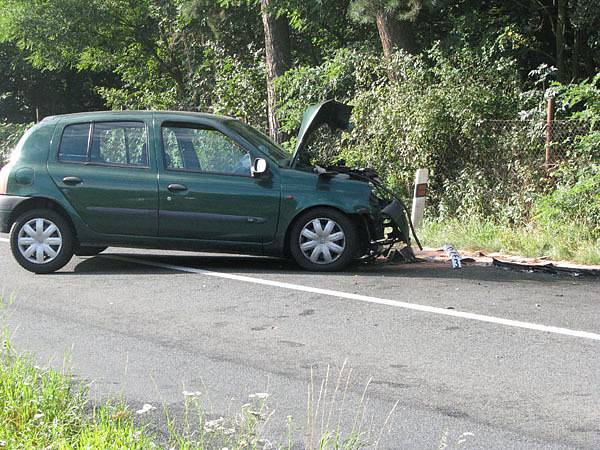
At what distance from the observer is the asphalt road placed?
5.46 metres

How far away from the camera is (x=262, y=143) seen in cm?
1082

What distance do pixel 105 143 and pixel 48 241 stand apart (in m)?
1.22

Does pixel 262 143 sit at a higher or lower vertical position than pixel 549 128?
lower

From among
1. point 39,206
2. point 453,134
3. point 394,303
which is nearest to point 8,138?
point 453,134

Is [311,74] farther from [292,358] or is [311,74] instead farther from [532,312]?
[292,358]

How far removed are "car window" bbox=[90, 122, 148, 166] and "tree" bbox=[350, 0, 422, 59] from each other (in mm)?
7307

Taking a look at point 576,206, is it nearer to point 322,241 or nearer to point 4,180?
point 322,241

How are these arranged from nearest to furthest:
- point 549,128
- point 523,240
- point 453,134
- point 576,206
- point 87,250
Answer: point 87,250
point 523,240
point 576,206
point 549,128
point 453,134

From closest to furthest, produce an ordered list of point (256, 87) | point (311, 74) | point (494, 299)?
1. point (494, 299)
2. point (311, 74)
3. point (256, 87)

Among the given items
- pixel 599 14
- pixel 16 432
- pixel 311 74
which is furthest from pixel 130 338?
pixel 599 14

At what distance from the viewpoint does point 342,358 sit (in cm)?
669

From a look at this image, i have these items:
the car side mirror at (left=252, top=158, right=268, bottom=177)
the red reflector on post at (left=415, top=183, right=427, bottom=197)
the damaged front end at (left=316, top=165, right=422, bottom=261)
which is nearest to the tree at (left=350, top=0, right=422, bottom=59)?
the red reflector on post at (left=415, top=183, right=427, bottom=197)

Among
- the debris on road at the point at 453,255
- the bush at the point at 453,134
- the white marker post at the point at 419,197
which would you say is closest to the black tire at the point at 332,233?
the debris on road at the point at 453,255

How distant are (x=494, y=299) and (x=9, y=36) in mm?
22780
